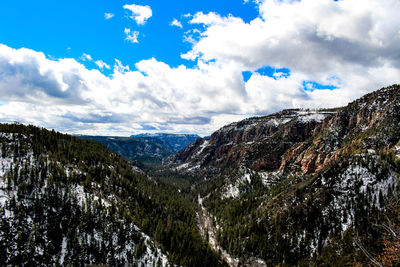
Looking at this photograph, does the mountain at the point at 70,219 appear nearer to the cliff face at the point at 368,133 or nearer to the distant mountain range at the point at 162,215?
the distant mountain range at the point at 162,215

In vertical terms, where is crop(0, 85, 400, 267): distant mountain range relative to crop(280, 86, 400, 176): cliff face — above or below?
below

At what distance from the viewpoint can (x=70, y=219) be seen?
9600cm

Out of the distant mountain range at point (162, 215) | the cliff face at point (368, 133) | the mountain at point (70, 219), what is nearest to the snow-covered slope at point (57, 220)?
the mountain at point (70, 219)

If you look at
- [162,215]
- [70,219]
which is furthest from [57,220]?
[162,215]

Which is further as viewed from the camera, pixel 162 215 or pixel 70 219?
pixel 162 215

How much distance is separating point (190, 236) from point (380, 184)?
123489 mm

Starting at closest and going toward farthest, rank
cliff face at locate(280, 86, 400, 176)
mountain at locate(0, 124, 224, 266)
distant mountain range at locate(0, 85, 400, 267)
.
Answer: mountain at locate(0, 124, 224, 266)
distant mountain range at locate(0, 85, 400, 267)
cliff face at locate(280, 86, 400, 176)

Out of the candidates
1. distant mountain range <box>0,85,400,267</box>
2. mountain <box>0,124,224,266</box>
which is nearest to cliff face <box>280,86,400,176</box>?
distant mountain range <box>0,85,400,267</box>

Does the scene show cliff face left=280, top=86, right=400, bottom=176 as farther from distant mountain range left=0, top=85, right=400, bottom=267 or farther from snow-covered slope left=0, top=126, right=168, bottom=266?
snow-covered slope left=0, top=126, right=168, bottom=266

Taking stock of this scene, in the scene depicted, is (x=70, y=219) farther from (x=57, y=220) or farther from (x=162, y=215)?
(x=162, y=215)

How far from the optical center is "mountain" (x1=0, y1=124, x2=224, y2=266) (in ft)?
269

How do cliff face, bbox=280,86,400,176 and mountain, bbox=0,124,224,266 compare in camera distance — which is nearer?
mountain, bbox=0,124,224,266

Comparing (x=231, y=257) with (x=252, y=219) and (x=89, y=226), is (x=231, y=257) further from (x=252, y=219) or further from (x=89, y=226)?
(x=89, y=226)

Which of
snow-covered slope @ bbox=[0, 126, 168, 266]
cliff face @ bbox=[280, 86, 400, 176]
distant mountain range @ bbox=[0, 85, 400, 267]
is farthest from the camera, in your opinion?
cliff face @ bbox=[280, 86, 400, 176]
